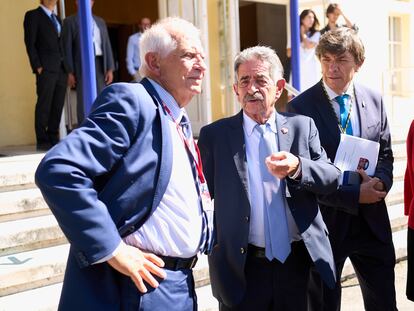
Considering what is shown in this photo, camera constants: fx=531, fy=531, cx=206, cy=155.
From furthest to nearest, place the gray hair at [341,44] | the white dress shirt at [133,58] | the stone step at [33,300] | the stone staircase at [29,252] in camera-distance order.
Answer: the white dress shirt at [133,58]
the stone staircase at [29,252]
the stone step at [33,300]
the gray hair at [341,44]

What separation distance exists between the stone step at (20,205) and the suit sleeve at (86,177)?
2.46 m

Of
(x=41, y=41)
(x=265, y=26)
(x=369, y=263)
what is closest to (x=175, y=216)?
(x=369, y=263)

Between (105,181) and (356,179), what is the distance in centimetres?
154

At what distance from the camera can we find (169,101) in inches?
74.2

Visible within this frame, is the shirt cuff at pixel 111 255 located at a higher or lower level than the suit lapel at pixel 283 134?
lower

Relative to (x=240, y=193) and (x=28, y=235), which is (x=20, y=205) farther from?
(x=240, y=193)

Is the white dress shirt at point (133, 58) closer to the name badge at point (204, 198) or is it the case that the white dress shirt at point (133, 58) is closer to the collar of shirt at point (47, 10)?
the collar of shirt at point (47, 10)

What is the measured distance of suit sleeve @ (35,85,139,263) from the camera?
1.56 m

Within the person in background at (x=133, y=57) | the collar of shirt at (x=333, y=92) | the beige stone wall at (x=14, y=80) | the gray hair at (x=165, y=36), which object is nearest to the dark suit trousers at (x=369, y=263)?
the collar of shirt at (x=333, y=92)

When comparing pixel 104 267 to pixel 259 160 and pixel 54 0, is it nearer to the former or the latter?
pixel 259 160

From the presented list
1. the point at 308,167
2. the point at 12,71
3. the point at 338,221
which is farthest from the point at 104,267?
the point at 12,71

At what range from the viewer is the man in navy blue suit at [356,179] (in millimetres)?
2770

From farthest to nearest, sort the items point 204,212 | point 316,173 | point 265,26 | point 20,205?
point 265,26, point 20,205, point 316,173, point 204,212

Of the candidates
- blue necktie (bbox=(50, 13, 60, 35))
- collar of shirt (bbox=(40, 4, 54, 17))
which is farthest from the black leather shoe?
collar of shirt (bbox=(40, 4, 54, 17))
